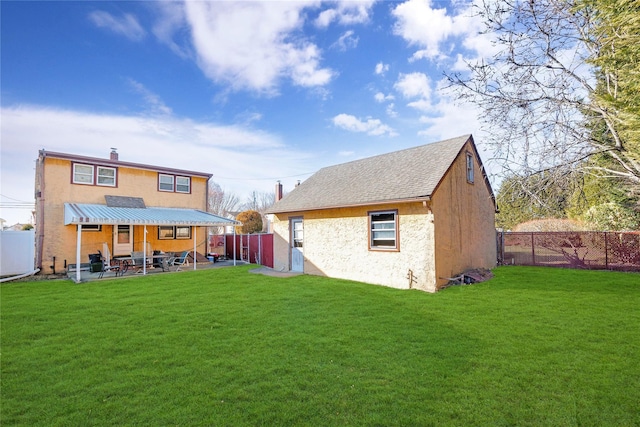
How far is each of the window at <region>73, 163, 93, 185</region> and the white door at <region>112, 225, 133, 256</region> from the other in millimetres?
3116

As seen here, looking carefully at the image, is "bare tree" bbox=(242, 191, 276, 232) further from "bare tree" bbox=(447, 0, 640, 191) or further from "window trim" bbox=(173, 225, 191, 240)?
"bare tree" bbox=(447, 0, 640, 191)

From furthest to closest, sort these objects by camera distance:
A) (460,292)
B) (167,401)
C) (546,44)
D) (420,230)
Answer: (420,230)
(460,292)
(546,44)
(167,401)

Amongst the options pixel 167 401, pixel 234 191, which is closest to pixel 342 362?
pixel 167 401

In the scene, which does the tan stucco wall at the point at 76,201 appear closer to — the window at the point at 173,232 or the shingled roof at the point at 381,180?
the window at the point at 173,232

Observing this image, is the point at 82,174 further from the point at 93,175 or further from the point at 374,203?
the point at 374,203

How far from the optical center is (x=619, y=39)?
5336mm

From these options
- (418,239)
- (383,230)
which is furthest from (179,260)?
(418,239)

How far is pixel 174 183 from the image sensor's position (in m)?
21.3

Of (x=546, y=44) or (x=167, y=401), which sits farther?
(x=546, y=44)

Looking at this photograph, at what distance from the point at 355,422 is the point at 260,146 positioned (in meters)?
25.3

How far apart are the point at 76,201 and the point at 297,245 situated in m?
13.3

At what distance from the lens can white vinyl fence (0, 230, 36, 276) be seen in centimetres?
1473

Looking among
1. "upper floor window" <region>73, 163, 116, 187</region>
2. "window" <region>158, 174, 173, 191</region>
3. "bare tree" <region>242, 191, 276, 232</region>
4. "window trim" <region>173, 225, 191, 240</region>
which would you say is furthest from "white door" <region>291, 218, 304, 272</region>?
"bare tree" <region>242, 191, 276, 232</region>

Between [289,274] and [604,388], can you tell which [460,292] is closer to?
[604,388]
